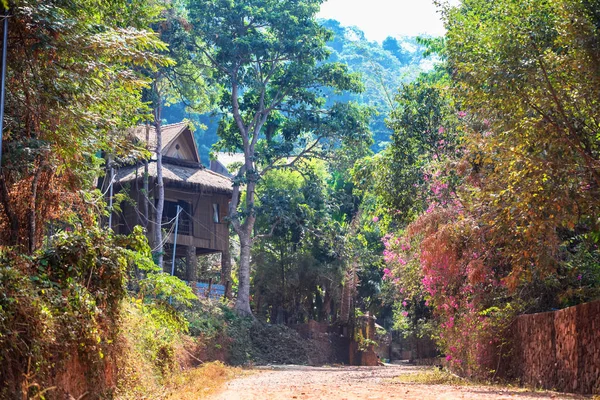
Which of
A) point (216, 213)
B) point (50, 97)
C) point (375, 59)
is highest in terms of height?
point (375, 59)

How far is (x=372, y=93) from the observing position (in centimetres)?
10825

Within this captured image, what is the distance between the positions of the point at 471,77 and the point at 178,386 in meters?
7.62

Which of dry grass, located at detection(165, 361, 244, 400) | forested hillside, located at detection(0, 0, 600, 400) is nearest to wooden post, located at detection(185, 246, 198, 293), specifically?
forested hillside, located at detection(0, 0, 600, 400)

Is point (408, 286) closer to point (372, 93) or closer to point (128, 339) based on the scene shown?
point (128, 339)

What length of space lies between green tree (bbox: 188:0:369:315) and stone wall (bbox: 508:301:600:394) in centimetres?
2086

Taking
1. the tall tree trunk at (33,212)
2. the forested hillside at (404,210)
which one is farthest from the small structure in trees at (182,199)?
the tall tree trunk at (33,212)

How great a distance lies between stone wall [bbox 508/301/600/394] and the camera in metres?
11.5

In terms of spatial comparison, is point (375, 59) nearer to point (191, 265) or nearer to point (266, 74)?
point (266, 74)

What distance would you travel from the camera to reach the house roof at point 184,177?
3412 cm

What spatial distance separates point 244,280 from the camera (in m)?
34.9

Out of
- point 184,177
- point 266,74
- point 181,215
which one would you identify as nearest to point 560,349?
point 184,177

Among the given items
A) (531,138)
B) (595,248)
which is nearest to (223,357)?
(595,248)

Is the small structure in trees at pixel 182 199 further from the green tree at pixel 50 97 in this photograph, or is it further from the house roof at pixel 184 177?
the green tree at pixel 50 97

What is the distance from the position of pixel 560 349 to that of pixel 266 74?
26.8 m
